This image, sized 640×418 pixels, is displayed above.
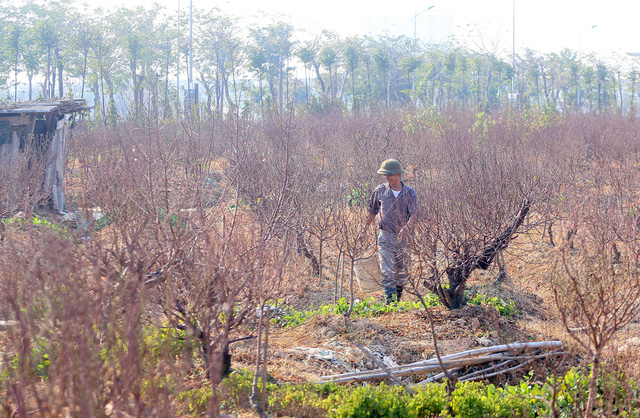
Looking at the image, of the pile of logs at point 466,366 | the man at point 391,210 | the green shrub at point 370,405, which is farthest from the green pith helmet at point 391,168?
the green shrub at point 370,405

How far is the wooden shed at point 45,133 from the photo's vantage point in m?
11.3

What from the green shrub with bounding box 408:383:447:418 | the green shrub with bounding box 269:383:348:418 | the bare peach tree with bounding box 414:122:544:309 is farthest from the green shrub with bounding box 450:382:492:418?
the bare peach tree with bounding box 414:122:544:309

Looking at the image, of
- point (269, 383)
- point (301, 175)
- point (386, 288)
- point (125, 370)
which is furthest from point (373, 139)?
point (125, 370)

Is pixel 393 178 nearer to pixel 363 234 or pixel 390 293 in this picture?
pixel 363 234

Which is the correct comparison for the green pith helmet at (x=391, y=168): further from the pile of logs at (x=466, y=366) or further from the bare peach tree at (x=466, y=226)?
the pile of logs at (x=466, y=366)

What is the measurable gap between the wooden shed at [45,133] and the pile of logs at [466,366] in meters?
8.47

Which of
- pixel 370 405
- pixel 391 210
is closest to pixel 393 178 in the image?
pixel 391 210

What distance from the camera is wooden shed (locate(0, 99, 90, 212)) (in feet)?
37.2

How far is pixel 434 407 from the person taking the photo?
3723 mm

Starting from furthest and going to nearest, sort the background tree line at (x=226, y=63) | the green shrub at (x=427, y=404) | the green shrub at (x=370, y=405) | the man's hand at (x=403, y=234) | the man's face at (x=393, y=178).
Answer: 1. the background tree line at (x=226, y=63)
2. the man's face at (x=393, y=178)
3. the man's hand at (x=403, y=234)
4. the green shrub at (x=427, y=404)
5. the green shrub at (x=370, y=405)

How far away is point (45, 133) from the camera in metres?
12.2

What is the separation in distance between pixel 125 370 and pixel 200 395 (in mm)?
1571

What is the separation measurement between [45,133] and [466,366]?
10.5 m

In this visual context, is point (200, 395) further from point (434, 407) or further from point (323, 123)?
point (323, 123)
